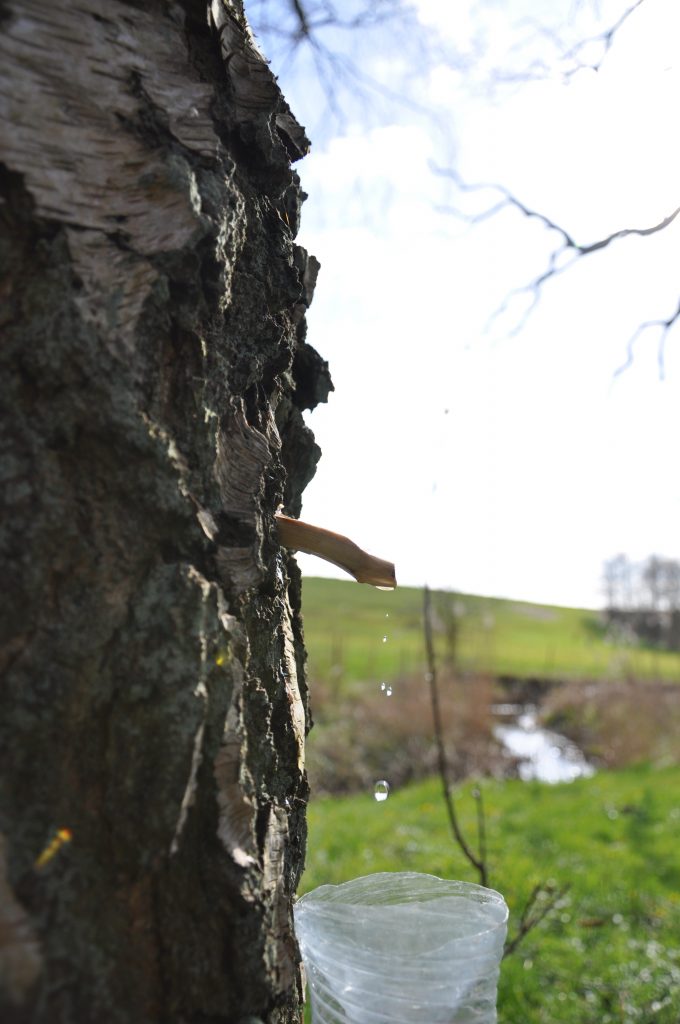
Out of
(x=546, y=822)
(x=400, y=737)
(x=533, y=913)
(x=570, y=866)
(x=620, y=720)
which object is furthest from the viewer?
(x=620, y=720)

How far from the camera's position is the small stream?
11.2 m

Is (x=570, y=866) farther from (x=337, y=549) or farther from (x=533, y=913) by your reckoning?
(x=337, y=549)

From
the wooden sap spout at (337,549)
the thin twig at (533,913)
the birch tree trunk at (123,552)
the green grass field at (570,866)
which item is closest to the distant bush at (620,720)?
the green grass field at (570,866)

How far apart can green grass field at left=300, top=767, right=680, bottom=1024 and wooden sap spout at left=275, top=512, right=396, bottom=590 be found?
2152 mm

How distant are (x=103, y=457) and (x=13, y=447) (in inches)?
4.1

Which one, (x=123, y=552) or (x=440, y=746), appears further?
(x=440, y=746)

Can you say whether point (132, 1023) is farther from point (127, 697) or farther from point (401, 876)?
point (401, 876)

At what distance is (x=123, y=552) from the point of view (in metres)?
0.96

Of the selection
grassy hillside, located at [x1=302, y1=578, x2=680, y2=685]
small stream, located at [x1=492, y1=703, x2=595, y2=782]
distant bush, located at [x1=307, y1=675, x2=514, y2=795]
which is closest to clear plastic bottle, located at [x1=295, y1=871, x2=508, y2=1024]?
distant bush, located at [x1=307, y1=675, x2=514, y2=795]

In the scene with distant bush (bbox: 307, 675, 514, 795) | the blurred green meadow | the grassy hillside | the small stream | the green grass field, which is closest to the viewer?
the green grass field

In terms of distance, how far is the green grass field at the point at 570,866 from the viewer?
386 centimetres

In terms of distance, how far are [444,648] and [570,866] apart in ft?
38.6

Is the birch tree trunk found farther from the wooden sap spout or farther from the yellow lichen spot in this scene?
the wooden sap spout

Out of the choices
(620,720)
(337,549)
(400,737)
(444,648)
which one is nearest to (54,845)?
(337,549)
